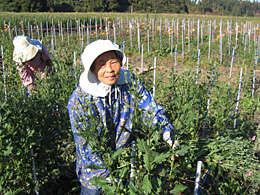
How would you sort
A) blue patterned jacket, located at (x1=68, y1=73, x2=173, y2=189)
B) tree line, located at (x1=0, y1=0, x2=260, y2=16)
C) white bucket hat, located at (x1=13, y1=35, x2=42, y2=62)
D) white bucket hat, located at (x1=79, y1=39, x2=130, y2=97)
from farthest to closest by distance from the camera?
tree line, located at (x1=0, y1=0, x2=260, y2=16)
white bucket hat, located at (x1=13, y1=35, x2=42, y2=62)
blue patterned jacket, located at (x1=68, y1=73, x2=173, y2=189)
white bucket hat, located at (x1=79, y1=39, x2=130, y2=97)

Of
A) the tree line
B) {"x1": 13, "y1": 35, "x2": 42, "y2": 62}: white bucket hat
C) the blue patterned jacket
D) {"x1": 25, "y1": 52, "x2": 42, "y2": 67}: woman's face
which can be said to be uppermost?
the tree line

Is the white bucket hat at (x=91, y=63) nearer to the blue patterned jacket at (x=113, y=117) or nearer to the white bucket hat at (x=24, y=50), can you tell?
the blue patterned jacket at (x=113, y=117)

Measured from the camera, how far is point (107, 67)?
1.69 meters

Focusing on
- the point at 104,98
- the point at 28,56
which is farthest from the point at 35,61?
the point at 104,98

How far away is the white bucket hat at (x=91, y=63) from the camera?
1597mm

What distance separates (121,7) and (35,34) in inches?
1529

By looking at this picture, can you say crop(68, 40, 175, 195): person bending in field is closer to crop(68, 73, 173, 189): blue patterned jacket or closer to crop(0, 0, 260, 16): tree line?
crop(68, 73, 173, 189): blue patterned jacket

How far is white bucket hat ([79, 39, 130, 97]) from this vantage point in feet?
5.24

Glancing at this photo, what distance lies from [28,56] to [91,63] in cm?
209

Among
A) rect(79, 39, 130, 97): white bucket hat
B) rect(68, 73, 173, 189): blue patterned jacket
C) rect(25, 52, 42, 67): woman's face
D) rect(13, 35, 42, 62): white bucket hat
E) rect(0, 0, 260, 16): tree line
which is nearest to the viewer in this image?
rect(79, 39, 130, 97): white bucket hat

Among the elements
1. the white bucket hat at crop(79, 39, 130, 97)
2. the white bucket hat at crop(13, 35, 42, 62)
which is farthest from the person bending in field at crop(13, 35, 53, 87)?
the white bucket hat at crop(79, 39, 130, 97)

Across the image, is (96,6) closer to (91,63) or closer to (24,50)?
(24,50)

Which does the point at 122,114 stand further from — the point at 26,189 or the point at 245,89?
the point at 245,89

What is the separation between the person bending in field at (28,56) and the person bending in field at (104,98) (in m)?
1.72
